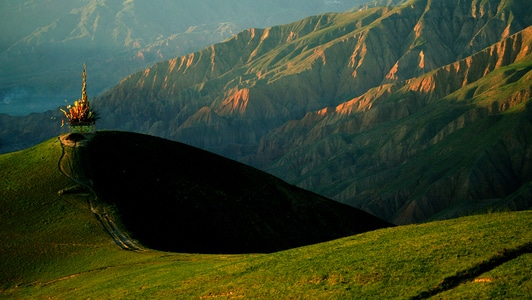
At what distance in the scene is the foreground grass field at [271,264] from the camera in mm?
32719

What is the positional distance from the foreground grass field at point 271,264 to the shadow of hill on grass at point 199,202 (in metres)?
5.68

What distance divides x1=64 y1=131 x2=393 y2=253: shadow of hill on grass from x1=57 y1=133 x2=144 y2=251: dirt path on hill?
0.26m

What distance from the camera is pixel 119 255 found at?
5534 centimetres

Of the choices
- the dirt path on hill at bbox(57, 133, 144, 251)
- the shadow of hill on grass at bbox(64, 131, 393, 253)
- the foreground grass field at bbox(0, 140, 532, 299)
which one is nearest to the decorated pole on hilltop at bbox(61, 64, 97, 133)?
the dirt path on hill at bbox(57, 133, 144, 251)

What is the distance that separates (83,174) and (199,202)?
11533 millimetres

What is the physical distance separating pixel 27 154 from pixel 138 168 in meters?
11.7

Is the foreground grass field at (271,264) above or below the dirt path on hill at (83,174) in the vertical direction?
below

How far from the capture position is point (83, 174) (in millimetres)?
71062

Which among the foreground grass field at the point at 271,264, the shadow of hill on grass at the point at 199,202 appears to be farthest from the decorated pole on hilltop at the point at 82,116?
the foreground grass field at the point at 271,264

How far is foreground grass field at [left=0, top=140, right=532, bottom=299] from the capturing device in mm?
32719

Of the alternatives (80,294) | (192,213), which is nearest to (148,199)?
(192,213)

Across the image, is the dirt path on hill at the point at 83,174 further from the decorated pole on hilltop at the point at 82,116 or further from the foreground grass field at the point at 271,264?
the decorated pole on hilltop at the point at 82,116

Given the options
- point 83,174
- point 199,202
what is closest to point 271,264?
point 199,202

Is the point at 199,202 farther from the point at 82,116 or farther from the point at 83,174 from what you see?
the point at 82,116
